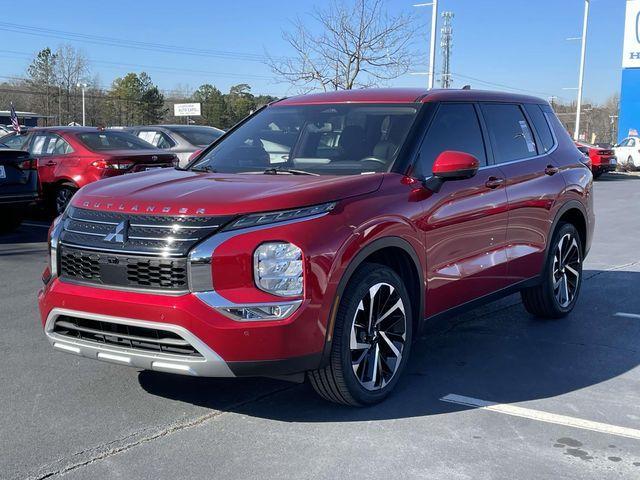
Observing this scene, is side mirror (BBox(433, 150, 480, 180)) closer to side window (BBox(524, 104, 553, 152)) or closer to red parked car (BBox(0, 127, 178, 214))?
side window (BBox(524, 104, 553, 152))

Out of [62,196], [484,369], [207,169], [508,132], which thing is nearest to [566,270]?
[508,132]

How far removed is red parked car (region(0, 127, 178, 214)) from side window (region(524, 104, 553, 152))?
6.76m

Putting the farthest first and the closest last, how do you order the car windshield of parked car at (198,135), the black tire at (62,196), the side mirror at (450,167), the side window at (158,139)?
the side window at (158,139)
the car windshield of parked car at (198,135)
the black tire at (62,196)
the side mirror at (450,167)

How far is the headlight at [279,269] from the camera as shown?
11.8 feet

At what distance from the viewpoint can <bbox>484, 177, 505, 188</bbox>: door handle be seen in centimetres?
511

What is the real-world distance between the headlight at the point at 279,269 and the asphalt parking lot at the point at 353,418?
81 centimetres

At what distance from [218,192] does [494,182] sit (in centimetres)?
223

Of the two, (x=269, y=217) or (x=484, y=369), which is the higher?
(x=269, y=217)

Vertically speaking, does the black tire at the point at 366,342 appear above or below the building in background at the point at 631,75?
below

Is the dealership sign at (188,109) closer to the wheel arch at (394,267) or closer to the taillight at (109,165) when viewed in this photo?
the taillight at (109,165)

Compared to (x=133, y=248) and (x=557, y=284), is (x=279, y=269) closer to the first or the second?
(x=133, y=248)

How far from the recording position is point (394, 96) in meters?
5.04

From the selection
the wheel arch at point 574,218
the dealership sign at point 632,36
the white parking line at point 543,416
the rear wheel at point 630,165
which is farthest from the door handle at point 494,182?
the dealership sign at point 632,36

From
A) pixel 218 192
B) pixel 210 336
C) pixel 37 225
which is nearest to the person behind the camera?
pixel 210 336
